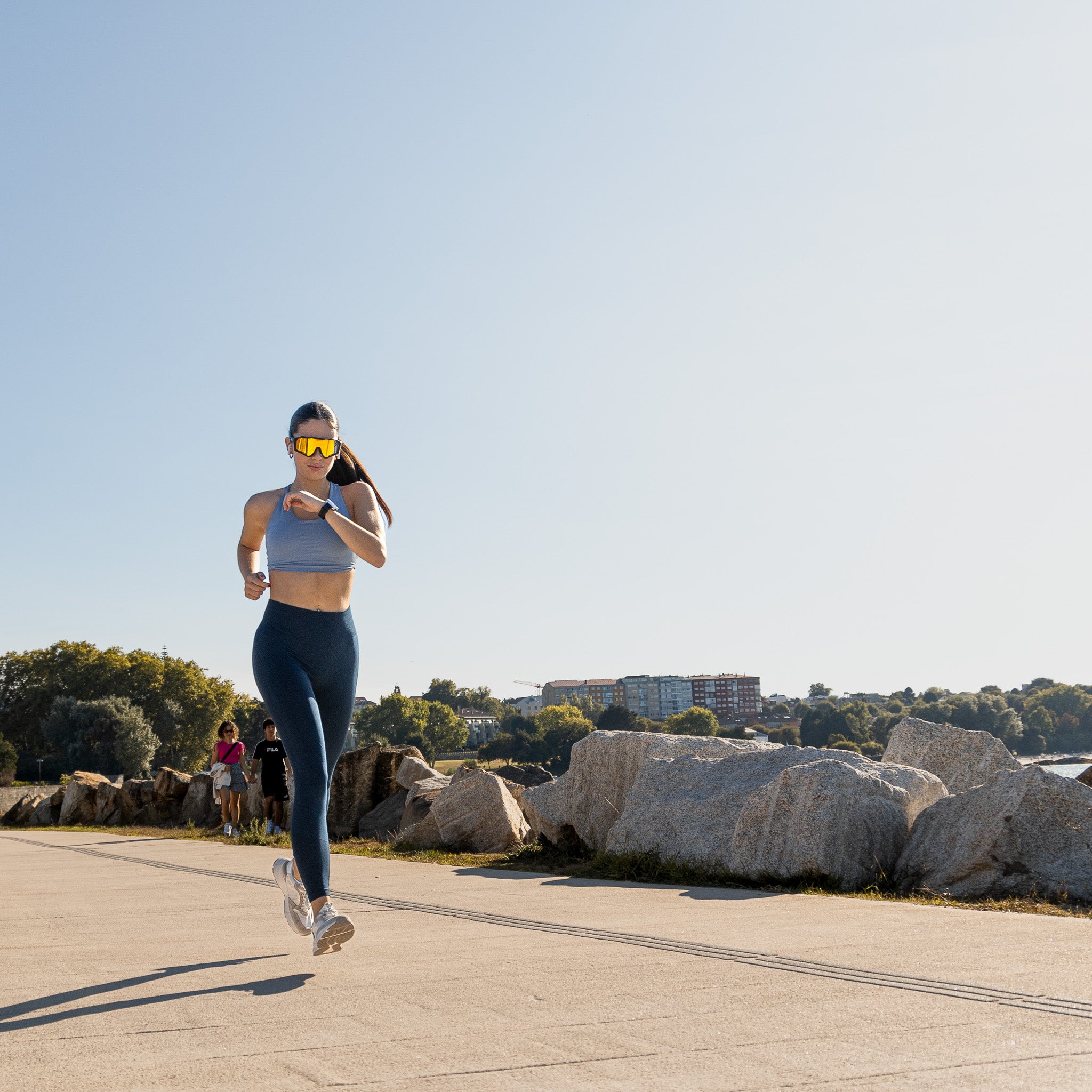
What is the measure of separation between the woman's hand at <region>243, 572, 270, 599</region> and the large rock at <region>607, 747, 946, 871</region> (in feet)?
12.0

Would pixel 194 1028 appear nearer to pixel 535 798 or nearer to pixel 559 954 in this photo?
pixel 559 954

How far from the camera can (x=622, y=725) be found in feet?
374

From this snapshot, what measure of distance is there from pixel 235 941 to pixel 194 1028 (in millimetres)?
1620

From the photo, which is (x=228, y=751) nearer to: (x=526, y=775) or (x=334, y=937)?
(x=526, y=775)

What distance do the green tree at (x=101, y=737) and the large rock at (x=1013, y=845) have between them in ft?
220

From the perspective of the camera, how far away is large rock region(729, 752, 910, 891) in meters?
5.96

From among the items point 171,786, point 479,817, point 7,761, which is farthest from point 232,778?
point 7,761

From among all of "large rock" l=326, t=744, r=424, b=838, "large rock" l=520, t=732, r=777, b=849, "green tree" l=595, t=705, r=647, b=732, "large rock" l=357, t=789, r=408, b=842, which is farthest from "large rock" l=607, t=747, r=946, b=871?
"green tree" l=595, t=705, r=647, b=732

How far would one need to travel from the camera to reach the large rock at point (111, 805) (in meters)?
19.8

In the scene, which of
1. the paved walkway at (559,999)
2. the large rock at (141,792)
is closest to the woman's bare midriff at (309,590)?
the paved walkway at (559,999)

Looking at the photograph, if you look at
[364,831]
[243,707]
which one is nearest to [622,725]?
[243,707]

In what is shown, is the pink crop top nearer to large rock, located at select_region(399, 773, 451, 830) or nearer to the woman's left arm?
large rock, located at select_region(399, 773, 451, 830)

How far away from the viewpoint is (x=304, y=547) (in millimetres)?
3953

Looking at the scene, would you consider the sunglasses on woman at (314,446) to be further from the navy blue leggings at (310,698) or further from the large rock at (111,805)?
the large rock at (111,805)
